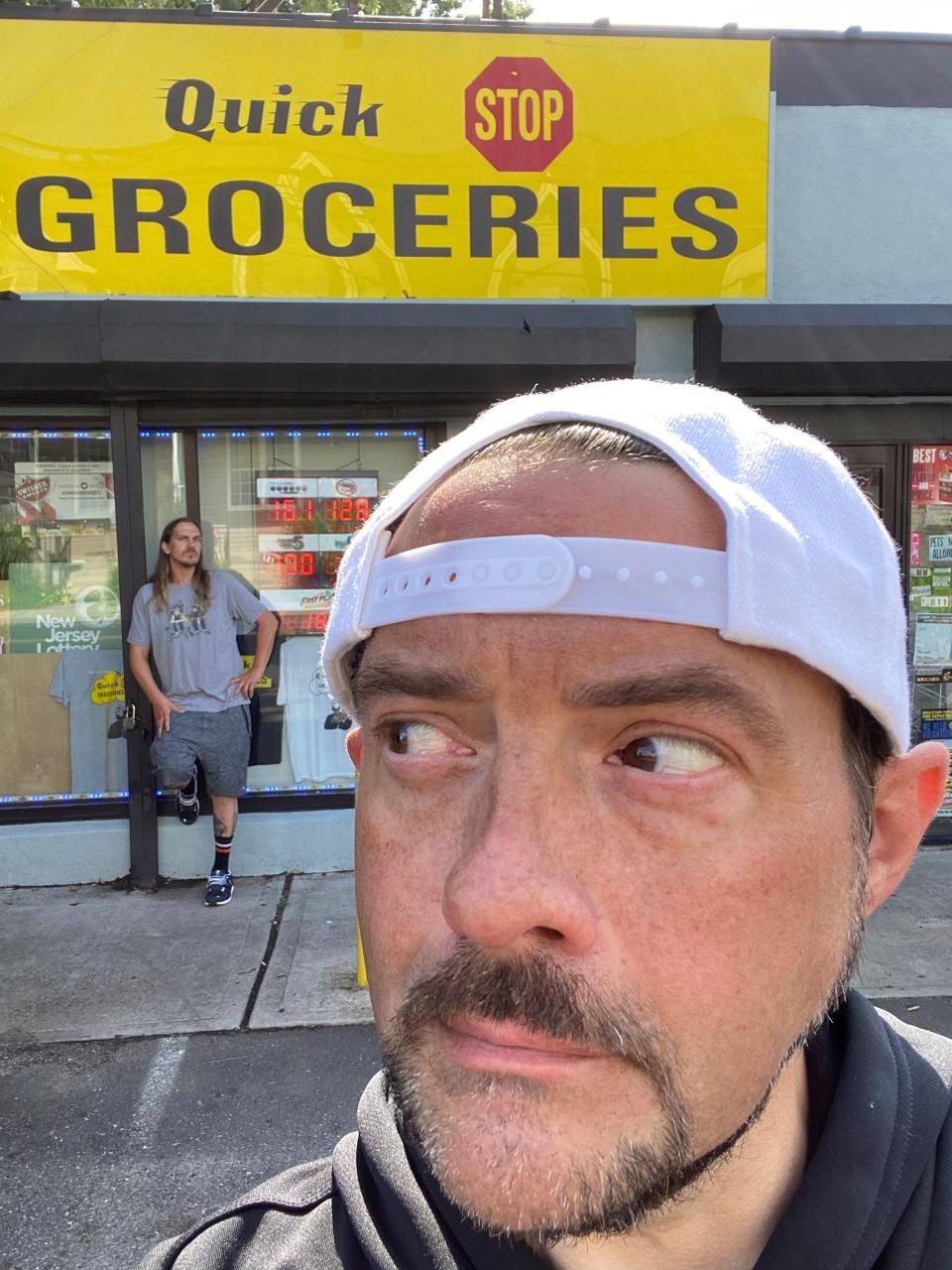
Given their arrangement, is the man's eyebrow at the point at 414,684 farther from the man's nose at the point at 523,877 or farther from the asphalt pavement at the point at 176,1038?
the asphalt pavement at the point at 176,1038

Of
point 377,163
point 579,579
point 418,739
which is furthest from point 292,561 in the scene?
point 579,579

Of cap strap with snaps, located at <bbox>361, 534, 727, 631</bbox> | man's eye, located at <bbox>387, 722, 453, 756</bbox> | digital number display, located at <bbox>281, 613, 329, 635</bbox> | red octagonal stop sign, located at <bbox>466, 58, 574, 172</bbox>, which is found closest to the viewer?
cap strap with snaps, located at <bbox>361, 534, 727, 631</bbox>

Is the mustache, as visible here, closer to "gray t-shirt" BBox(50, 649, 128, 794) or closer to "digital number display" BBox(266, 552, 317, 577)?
"digital number display" BBox(266, 552, 317, 577)

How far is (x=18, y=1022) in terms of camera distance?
4.02 m

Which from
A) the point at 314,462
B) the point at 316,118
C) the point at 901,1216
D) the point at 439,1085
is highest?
the point at 316,118

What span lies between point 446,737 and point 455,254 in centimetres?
481

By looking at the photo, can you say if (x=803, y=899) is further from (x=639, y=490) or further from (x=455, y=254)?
(x=455, y=254)

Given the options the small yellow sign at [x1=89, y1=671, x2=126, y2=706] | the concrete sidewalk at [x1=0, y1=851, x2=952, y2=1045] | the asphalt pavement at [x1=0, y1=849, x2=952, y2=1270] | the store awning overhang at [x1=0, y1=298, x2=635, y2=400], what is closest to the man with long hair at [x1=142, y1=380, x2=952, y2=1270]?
the asphalt pavement at [x1=0, y1=849, x2=952, y2=1270]

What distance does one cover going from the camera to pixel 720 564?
967 mm

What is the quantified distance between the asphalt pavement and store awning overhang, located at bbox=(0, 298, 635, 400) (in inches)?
115

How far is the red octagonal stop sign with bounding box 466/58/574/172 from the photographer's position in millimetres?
5223

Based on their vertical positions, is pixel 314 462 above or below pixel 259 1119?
above

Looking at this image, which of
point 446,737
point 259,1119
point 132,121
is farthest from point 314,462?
point 446,737

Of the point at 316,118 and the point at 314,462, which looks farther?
the point at 314,462
